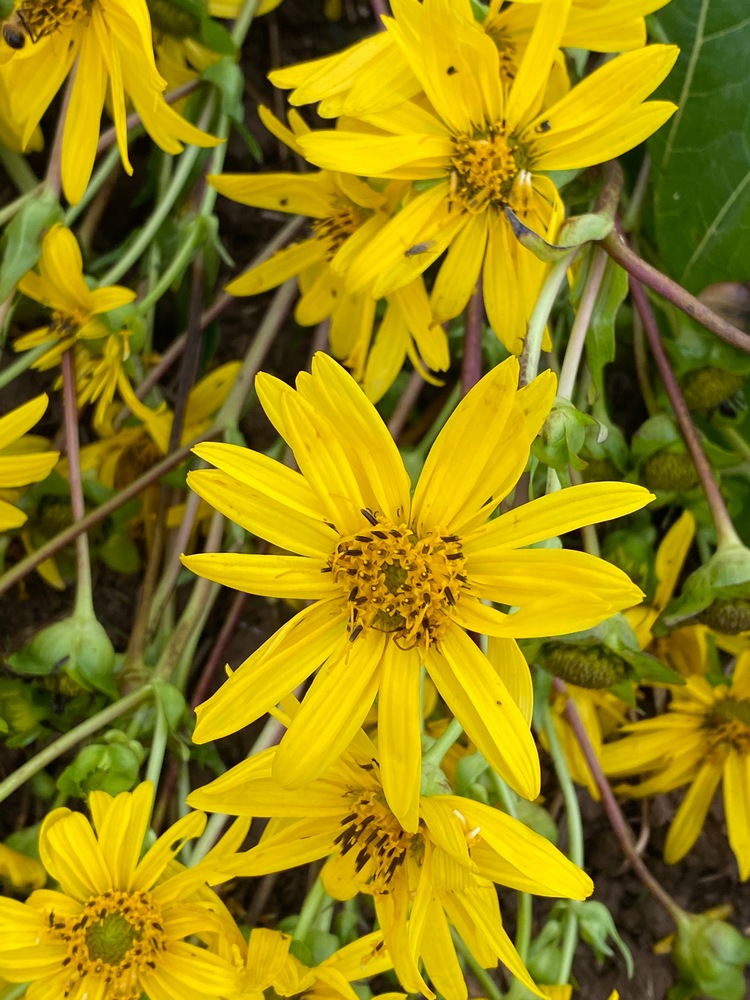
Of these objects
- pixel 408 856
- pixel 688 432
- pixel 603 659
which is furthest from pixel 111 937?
pixel 688 432

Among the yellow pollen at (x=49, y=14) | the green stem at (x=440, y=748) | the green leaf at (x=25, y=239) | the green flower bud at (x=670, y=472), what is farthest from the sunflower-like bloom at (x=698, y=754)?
the yellow pollen at (x=49, y=14)

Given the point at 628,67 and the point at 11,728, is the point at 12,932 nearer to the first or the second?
the point at 11,728

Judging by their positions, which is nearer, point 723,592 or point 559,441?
point 559,441

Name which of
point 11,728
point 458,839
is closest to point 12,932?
point 11,728

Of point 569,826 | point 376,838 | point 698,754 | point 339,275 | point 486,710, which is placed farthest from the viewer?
point 698,754

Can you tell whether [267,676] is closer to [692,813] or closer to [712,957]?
[712,957]

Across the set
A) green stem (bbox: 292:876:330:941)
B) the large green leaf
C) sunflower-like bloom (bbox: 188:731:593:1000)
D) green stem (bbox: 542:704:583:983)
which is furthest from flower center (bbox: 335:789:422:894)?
the large green leaf

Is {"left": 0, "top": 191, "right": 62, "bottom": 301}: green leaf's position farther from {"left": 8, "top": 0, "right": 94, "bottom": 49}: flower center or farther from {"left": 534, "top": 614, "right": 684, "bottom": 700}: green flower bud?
{"left": 534, "top": 614, "right": 684, "bottom": 700}: green flower bud
